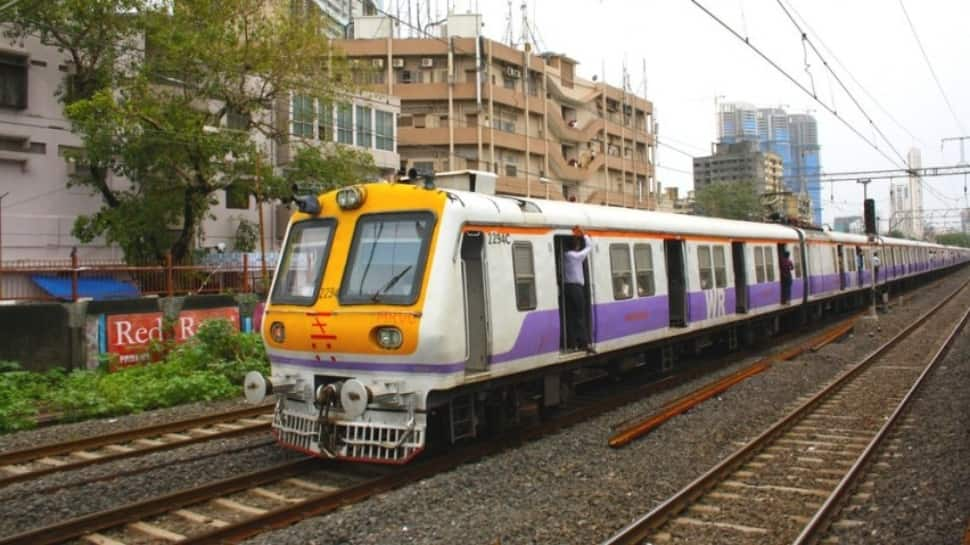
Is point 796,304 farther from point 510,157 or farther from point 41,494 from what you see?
point 510,157

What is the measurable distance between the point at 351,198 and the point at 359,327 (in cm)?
148

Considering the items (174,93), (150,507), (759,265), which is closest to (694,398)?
(759,265)

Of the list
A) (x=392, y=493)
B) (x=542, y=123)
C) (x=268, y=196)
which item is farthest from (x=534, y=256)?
(x=542, y=123)

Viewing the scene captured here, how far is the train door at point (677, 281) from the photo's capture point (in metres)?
12.7

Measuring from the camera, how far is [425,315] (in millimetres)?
7188

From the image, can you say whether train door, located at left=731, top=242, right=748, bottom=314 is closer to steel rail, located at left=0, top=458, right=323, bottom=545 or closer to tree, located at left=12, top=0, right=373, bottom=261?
steel rail, located at left=0, top=458, right=323, bottom=545

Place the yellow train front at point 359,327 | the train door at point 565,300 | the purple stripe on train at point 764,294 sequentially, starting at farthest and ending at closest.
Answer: the purple stripe on train at point 764,294, the train door at point 565,300, the yellow train front at point 359,327

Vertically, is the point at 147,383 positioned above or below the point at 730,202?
below

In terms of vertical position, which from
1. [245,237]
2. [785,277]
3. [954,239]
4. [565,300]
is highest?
[954,239]

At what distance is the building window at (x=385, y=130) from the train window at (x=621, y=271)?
83.3 feet

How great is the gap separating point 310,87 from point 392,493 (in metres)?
17.5

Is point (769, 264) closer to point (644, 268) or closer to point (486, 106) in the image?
point (644, 268)

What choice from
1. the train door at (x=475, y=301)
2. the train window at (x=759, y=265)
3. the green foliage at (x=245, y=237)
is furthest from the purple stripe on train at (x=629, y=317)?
the green foliage at (x=245, y=237)

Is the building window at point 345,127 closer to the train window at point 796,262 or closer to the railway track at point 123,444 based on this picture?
the train window at point 796,262
